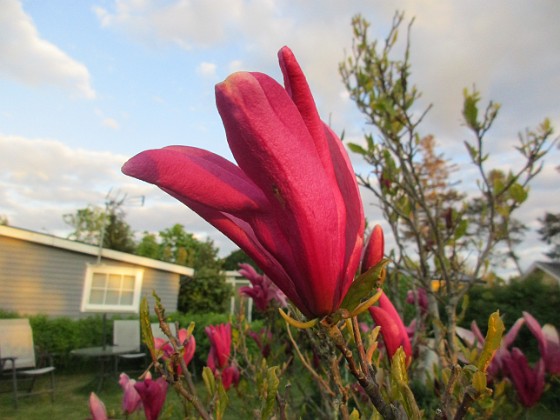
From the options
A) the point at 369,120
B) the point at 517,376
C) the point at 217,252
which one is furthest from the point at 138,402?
the point at 217,252

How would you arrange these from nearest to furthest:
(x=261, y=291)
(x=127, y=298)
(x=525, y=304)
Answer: (x=261, y=291) < (x=525, y=304) < (x=127, y=298)

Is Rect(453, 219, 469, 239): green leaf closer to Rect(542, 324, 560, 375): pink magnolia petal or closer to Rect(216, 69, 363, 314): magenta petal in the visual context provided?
Rect(542, 324, 560, 375): pink magnolia petal

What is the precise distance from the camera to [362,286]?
0.51 metres

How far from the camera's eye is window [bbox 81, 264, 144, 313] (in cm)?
984

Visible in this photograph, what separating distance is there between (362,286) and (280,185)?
151mm

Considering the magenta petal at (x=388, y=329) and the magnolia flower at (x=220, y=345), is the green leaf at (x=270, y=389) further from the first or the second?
the magnolia flower at (x=220, y=345)

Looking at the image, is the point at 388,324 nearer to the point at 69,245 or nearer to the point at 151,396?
the point at 151,396

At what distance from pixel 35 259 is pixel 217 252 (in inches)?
502

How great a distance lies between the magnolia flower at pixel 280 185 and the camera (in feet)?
1.53

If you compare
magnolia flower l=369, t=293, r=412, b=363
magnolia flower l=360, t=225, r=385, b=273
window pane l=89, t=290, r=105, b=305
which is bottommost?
magnolia flower l=369, t=293, r=412, b=363

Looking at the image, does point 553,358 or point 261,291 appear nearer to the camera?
point 553,358

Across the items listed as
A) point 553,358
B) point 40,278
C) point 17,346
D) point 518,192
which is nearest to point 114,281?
point 40,278

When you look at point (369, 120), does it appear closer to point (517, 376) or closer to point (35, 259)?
point (517, 376)

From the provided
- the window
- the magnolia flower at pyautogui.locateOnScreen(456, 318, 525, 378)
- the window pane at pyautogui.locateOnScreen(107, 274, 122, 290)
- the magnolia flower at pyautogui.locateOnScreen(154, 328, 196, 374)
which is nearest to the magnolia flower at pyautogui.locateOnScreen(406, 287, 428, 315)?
the magnolia flower at pyautogui.locateOnScreen(456, 318, 525, 378)
